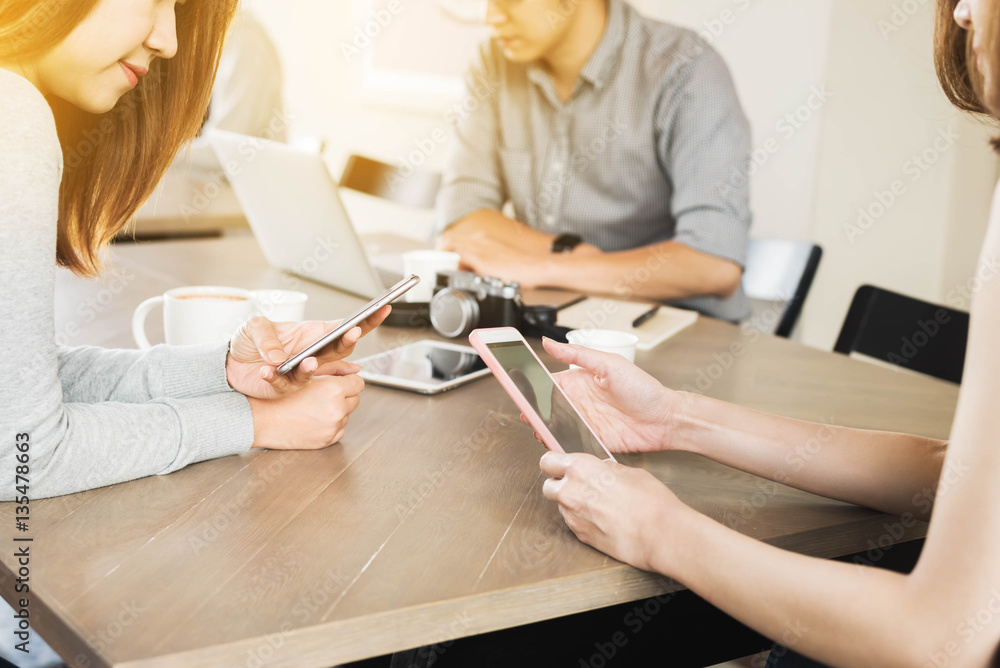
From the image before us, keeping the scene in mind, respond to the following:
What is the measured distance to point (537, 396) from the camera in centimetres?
81

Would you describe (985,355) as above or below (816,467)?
above

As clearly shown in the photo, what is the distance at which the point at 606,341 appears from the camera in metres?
1.05

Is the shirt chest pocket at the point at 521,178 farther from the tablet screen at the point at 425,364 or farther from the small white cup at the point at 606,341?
the small white cup at the point at 606,341

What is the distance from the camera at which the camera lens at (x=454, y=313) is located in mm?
1253

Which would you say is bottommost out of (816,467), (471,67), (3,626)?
(3,626)

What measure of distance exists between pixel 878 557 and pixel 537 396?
0.41 meters

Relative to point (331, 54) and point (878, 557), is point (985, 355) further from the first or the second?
point (331, 54)

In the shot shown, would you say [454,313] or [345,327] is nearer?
[345,327]

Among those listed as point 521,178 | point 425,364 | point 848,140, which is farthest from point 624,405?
point 848,140

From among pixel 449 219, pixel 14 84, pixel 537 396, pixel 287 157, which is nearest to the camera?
pixel 14 84

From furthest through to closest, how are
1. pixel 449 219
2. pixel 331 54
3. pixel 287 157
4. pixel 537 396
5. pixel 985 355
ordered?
pixel 331 54 < pixel 449 219 < pixel 287 157 < pixel 537 396 < pixel 985 355

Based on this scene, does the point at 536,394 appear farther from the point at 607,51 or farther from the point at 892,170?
the point at 892,170

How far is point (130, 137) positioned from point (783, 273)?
4.30 feet

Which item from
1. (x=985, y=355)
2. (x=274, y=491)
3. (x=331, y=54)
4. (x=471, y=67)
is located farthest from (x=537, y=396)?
(x=331, y=54)
